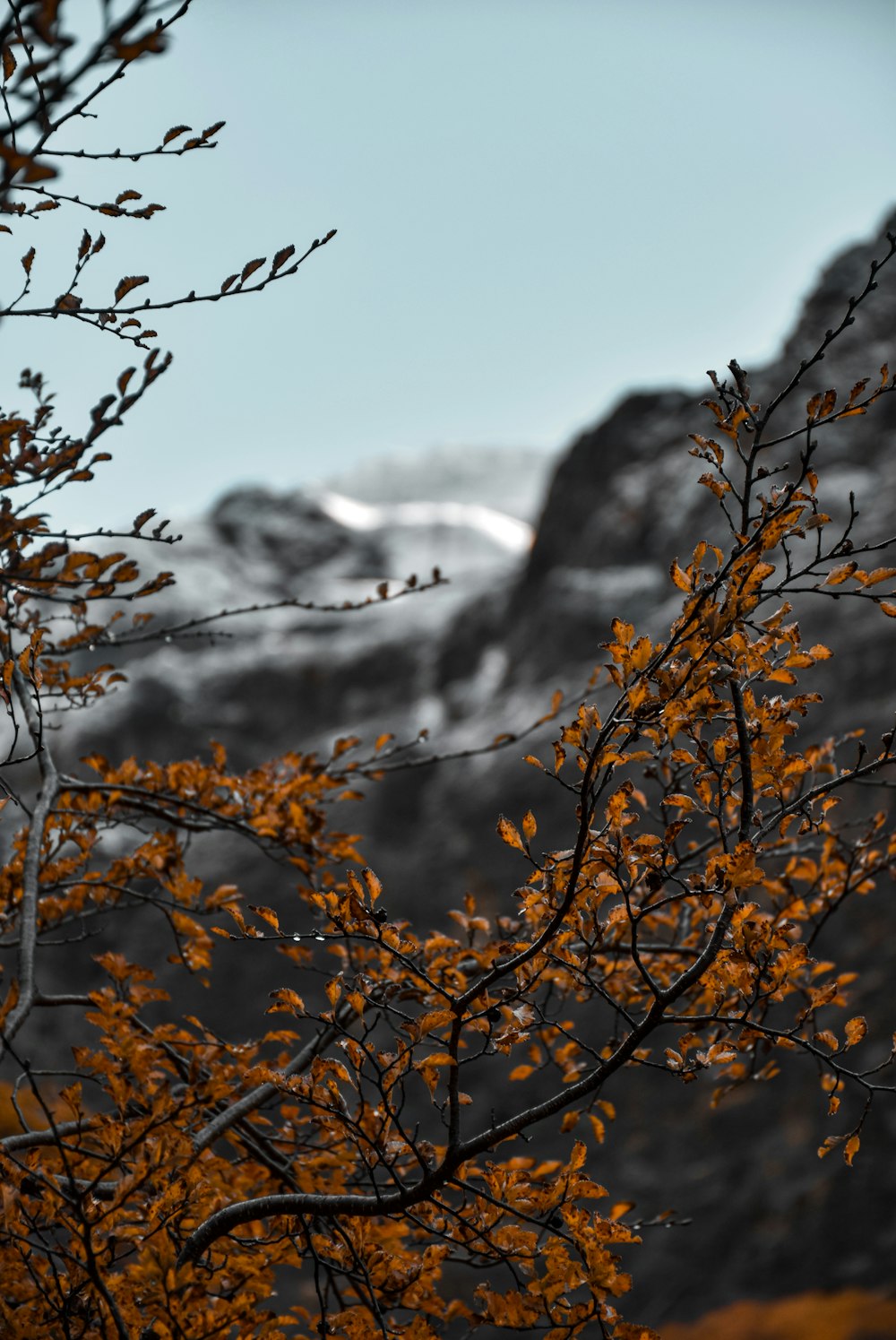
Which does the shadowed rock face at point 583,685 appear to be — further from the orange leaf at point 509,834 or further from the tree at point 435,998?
the orange leaf at point 509,834

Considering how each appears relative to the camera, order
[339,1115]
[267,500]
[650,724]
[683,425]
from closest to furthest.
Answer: [650,724] → [339,1115] → [683,425] → [267,500]

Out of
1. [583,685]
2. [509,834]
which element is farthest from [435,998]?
[583,685]

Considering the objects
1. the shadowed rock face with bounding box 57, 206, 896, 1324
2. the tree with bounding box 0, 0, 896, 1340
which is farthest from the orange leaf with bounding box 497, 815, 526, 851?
the shadowed rock face with bounding box 57, 206, 896, 1324

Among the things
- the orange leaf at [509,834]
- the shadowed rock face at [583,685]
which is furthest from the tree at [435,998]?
the shadowed rock face at [583,685]

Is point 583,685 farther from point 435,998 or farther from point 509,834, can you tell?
point 509,834

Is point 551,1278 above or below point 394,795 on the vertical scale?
below

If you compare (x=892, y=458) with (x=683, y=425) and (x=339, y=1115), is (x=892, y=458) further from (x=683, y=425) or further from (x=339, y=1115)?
(x=339, y=1115)

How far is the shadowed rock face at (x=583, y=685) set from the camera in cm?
1037

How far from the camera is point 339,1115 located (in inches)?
83.8

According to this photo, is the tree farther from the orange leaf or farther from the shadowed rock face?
the shadowed rock face

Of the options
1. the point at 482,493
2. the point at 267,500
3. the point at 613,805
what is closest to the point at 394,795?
the point at 613,805

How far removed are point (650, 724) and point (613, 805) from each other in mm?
162

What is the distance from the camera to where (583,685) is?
21.8 feet

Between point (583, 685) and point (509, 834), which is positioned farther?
point (583, 685)
